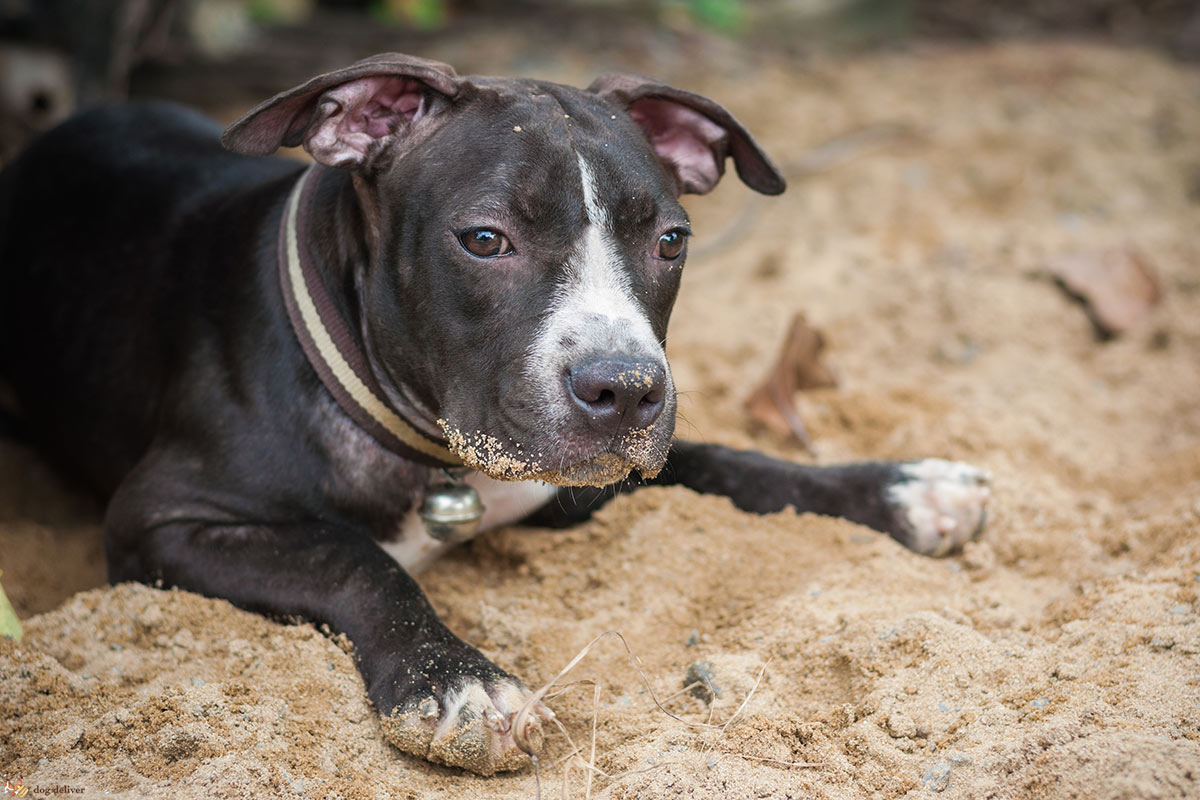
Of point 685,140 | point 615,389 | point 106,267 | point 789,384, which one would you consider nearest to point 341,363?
point 615,389

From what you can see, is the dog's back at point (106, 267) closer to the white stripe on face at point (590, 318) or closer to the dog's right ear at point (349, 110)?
the dog's right ear at point (349, 110)

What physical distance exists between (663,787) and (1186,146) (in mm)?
6863

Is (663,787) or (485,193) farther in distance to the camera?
(485,193)

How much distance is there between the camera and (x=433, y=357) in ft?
10.2

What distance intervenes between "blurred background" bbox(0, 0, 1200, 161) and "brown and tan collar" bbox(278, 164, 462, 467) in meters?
3.95

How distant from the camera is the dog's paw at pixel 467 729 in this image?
2.66 meters

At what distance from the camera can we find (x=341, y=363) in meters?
3.35

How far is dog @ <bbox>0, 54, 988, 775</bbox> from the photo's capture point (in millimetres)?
2865

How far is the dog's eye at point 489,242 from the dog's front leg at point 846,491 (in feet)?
3.25

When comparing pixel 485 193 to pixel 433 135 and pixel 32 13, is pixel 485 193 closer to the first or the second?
pixel 433 135

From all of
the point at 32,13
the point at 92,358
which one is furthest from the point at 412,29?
the point at 92,358

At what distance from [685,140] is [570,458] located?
1547 millimetres

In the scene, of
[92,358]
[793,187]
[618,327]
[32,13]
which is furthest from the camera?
[793,187]

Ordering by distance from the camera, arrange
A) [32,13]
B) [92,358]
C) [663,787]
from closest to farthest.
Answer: [663,787], [92,358], [32,13]
